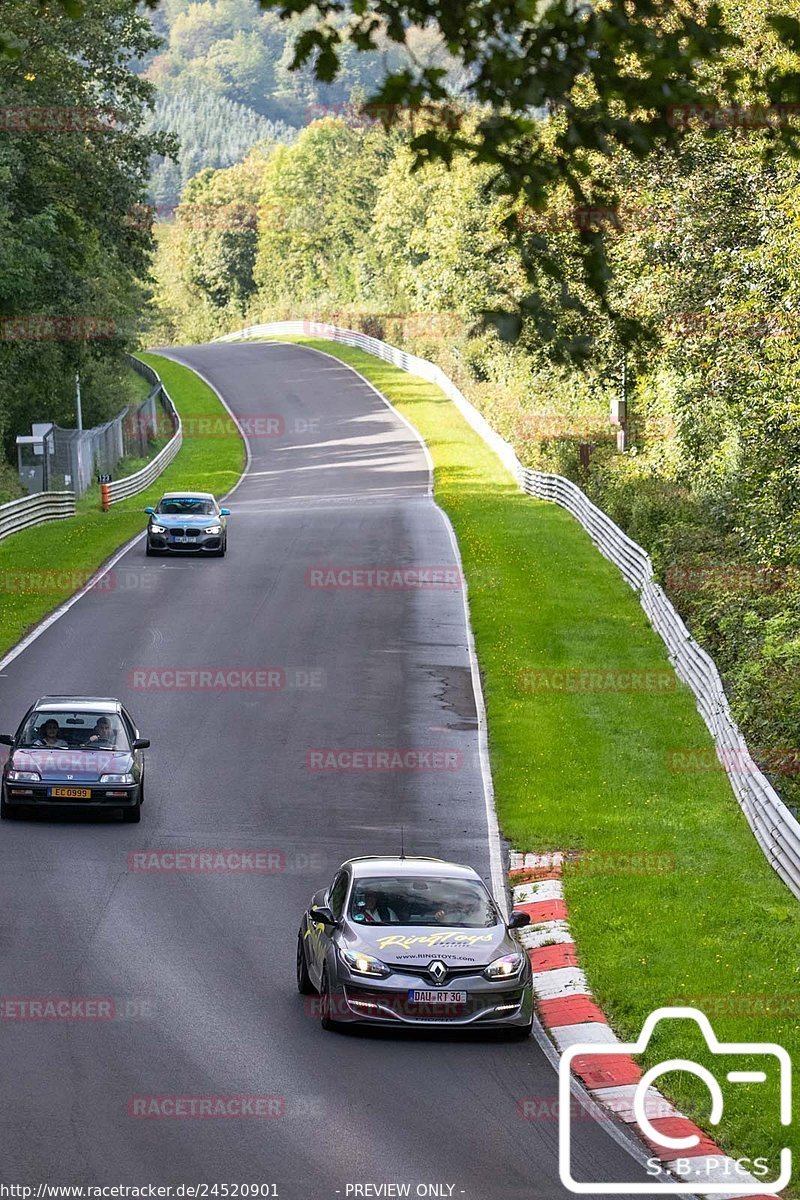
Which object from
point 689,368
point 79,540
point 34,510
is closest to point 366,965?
point 689,368

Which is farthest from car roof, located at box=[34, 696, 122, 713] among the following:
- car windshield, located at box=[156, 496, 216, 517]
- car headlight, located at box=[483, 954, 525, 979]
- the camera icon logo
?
car windshield, located at box=[156, 496, 216, 517]

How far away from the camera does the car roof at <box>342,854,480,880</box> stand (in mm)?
15070

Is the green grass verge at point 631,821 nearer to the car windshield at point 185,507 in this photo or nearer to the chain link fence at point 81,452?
the car windshield at point 185,507

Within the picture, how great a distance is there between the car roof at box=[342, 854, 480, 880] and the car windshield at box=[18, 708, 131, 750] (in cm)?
658

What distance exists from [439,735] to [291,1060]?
13.1 meters

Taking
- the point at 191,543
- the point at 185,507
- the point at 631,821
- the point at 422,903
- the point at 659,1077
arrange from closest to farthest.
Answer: the point at 659,1077 < the point at 422,903 < the point at 631,821 < the point at 191,543 < the point at 185,507

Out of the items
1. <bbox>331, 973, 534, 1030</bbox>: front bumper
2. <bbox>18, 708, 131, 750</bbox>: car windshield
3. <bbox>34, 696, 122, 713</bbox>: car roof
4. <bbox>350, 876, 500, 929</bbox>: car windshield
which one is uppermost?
<bbox>350, 876, 500, 929</bbox>: car windshield

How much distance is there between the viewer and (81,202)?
45.6m

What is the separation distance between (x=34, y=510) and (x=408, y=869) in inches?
1343

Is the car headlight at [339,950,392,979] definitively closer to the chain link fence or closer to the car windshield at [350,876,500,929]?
the car windshield at [350,876,500,929]

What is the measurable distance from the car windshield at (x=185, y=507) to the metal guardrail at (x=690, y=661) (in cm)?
1035

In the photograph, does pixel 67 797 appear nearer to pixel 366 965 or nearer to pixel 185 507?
pixel 366 965

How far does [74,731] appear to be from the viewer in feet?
70.4

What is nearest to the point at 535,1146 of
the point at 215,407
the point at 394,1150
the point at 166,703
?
the point at 394,1150
